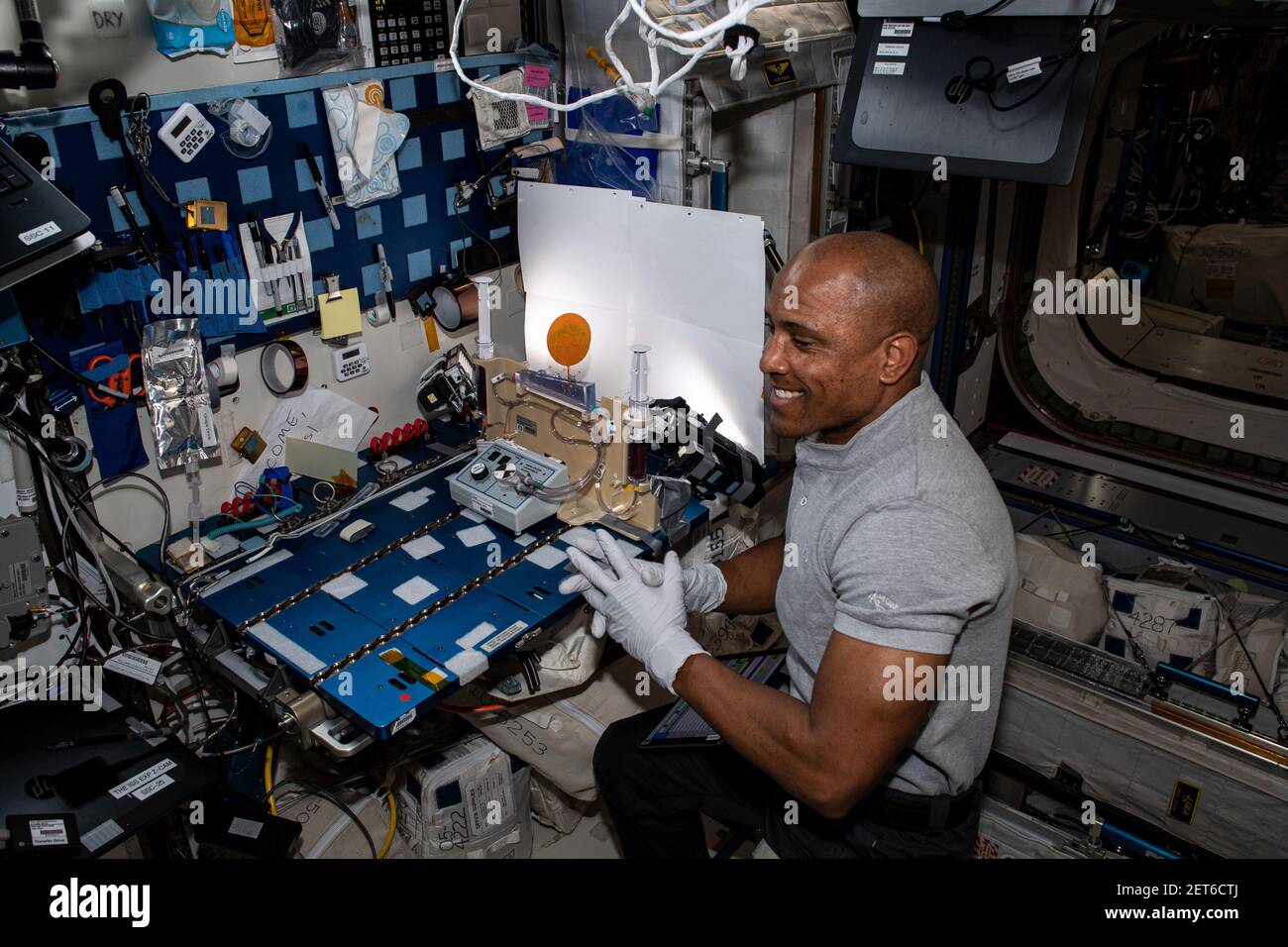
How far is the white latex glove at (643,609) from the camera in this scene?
203cm

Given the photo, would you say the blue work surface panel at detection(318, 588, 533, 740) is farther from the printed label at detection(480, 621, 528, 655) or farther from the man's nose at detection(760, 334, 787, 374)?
the man's nose at detection(760, 334, 787, 374)

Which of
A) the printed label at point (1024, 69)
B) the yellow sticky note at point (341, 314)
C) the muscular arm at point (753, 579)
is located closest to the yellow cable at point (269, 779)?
the yellow sticky note at point (341, 314)

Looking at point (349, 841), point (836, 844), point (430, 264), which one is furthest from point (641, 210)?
point (349, 841)

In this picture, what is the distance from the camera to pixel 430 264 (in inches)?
120

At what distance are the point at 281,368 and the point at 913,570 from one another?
2024 mm

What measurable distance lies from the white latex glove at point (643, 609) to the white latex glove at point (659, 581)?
0.02 metres

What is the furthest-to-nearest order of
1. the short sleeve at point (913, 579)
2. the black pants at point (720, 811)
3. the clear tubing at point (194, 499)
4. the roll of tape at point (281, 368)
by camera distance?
the roll of tape at point (281, 368) < the clear tubing at point (194, 499) < the black pants at point (720, 811) < the short sleeve at point (913, 579)

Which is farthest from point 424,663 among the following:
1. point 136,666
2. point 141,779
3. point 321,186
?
point 321,186

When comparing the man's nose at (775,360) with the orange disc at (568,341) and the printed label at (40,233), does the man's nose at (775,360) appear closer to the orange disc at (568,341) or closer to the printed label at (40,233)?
the orange disc at (568,341)

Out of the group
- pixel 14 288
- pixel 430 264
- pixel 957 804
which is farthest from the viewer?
pixel 430 264
